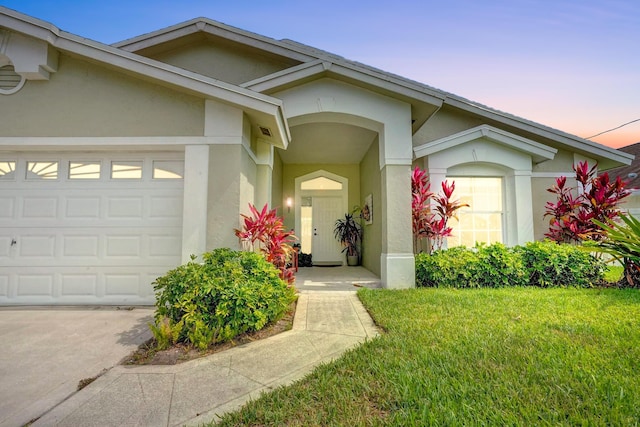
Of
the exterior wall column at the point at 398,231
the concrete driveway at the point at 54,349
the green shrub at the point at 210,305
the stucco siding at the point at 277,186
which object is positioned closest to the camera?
the concrete driveway at the point at 54,349

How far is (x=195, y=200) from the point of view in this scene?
14.3 feet

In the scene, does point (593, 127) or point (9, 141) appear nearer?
point (9, 141)

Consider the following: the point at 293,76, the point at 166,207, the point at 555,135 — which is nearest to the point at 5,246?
the point at 166,207

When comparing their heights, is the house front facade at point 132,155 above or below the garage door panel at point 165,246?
above

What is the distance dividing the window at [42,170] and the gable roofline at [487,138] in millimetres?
6404

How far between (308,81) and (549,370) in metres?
5.24

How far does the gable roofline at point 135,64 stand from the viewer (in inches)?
163

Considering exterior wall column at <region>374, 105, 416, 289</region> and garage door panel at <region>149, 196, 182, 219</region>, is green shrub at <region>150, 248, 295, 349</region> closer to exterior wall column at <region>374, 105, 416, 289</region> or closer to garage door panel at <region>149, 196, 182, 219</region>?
garage door panel at <region>149, 196, 182, 219</region>

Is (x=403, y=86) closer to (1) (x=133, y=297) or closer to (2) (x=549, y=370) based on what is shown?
(2) (x=549, y=370)

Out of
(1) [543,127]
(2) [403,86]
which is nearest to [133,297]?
(2) [403,86]

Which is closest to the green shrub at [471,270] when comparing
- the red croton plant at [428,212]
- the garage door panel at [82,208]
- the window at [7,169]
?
the red croton plant at [428,212]

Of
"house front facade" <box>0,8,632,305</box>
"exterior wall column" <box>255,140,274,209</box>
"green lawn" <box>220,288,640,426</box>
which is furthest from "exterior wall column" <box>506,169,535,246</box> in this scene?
"exterior wall column" <box>255,140,274,209</box>

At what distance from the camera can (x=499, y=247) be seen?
5609 millimetres

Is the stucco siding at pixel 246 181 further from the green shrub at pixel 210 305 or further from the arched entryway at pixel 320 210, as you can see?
the arched entryway at pixel 320 210
